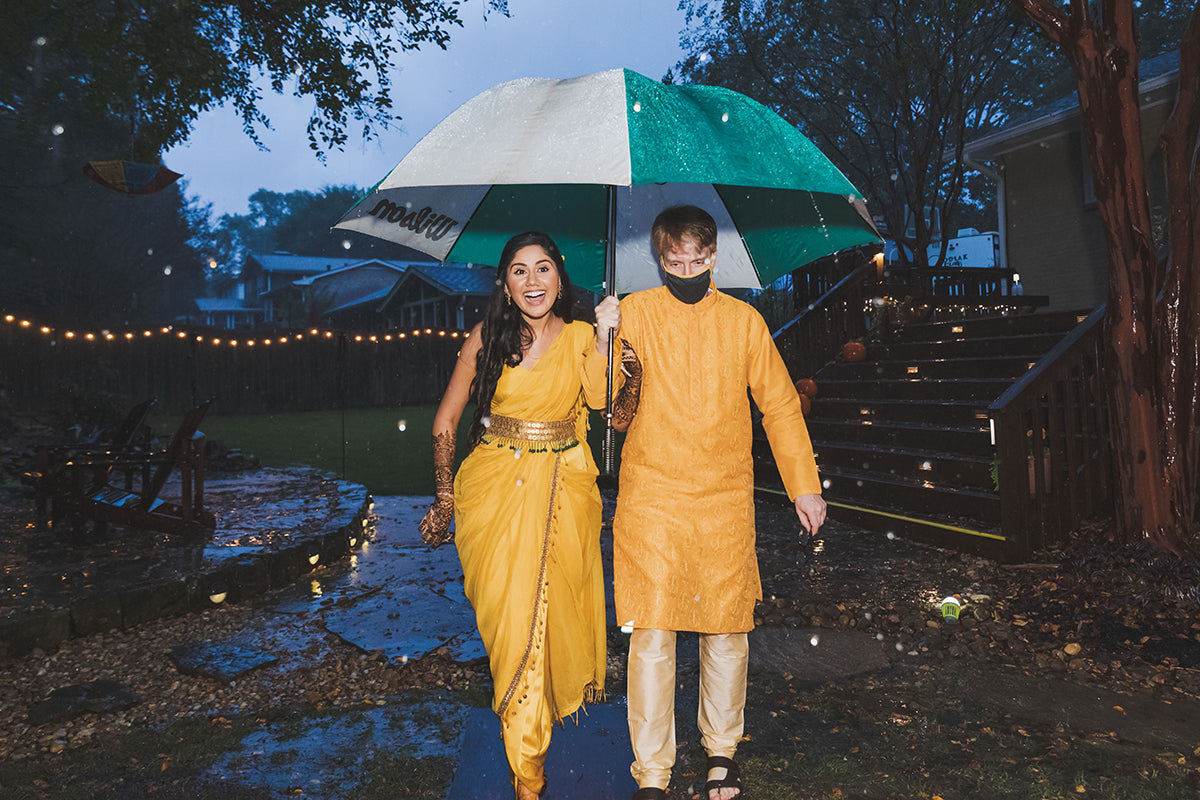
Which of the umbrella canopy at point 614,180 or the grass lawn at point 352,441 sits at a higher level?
the umbrella canopy at point 614,180

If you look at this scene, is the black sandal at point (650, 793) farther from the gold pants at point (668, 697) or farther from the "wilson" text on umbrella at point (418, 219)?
the "wilson" text on umbrella at point (418, 219)

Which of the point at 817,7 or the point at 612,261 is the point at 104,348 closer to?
the point at 817,7

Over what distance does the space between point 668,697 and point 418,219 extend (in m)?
2.13

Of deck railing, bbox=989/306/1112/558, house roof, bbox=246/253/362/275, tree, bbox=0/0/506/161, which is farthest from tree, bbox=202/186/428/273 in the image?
deck railing, bbox=989/306/1112/558

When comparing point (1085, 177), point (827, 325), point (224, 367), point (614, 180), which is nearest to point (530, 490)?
point (614, 180)

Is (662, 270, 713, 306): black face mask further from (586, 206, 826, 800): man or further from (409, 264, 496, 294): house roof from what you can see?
(409, 264, 496, 294): house roof

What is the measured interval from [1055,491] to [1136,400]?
3.20 ft

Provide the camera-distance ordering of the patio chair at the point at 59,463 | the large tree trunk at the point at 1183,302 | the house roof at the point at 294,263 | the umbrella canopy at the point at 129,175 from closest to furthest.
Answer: the large tree trunk at the point at 1183,302, the patio chair at the point at 59,463, the umbrella canopy at the point at 129,175, the house roof at the point at 294,263

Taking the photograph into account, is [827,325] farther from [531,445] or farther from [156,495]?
[531,445]

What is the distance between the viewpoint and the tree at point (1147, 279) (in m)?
5.34

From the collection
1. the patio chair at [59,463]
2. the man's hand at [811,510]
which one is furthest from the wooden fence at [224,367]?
the man's hand at [811,510]

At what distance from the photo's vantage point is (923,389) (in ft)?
27.3

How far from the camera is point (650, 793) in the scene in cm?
262

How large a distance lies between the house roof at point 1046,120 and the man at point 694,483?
11080 mm
